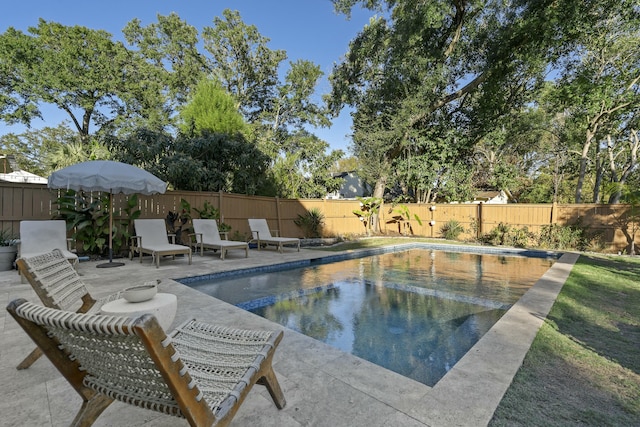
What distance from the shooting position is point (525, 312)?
376 cm

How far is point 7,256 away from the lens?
595 centimetres

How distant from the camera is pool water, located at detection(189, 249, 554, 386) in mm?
3422

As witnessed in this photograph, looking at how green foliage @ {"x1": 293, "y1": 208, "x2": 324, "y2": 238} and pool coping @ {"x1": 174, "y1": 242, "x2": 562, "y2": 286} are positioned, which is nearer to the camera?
pool coping @ {"x1": 174, "y1": 242, "x2": 562, "y2": 286}

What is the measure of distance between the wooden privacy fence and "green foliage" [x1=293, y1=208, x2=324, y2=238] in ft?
0.69

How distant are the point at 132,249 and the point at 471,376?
24.7 feet

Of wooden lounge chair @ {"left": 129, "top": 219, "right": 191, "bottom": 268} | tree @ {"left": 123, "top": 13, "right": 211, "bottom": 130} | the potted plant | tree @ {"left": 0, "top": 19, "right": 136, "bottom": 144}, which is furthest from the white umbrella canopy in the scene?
tree @ {"left": 0, "top": 19, "right": 136, "bottom": 144}

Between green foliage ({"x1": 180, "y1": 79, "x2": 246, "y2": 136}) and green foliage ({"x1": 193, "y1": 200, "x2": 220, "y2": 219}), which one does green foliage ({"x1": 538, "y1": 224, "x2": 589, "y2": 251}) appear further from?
green foliage ({"x1": 180, "y1": 79, "x2": 246, "y2": 136})

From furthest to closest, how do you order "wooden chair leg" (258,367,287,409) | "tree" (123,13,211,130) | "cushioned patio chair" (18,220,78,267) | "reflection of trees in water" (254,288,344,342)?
"tree" (123,13,211,130) < "cushioned patio chair" (18,220,78,267) < "reflection of trees in water" (254,288,344,342) < "wooden chair leg" (258,367,287,409)

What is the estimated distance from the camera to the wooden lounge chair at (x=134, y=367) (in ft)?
3.38

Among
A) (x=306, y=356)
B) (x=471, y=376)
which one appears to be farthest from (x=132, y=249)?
(x=471, y=376)

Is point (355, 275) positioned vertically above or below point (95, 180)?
below

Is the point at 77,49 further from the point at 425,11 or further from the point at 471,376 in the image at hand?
the point at 471,376

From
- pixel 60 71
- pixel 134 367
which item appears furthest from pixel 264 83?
pixel 134 367

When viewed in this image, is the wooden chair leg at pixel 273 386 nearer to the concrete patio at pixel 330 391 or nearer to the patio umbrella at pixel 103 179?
the concrete patio at pixel 330 391
